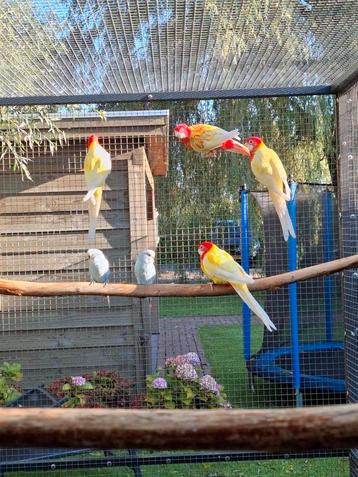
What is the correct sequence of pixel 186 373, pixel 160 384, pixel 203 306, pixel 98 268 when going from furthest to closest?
pixel 203 306 < pixel 186 373 < pixel 160 384 < pixel 98 268

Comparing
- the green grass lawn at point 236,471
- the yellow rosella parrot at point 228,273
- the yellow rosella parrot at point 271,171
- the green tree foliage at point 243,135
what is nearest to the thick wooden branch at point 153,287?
the yellow rosella parrot at point 228,273

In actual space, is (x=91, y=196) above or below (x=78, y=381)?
above

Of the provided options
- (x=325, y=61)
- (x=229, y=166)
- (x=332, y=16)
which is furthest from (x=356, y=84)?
(x=229, y=166)

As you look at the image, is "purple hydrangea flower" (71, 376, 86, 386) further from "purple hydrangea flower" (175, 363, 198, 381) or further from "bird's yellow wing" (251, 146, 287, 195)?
"bird's yellow wing" (251, 146, 287, 195)

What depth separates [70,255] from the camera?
3521 millimetres

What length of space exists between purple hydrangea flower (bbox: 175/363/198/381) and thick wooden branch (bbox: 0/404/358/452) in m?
2.45

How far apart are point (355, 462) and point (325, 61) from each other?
164cm

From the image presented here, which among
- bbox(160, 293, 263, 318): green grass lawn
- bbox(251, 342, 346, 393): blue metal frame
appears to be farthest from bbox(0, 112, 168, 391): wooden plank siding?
bbox(160, 293, 263, 318): green grass lawn

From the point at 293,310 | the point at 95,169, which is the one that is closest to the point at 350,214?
the point at 95,169

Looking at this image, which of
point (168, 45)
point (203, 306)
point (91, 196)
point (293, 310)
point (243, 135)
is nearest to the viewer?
point (91, 196)

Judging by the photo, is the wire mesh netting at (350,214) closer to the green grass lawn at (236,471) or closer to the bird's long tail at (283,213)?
the bird's long tail at (283,213)

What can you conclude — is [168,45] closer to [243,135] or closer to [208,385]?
[208,385]

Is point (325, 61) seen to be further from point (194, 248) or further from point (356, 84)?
point (194, 248)

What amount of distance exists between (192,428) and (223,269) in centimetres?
130
